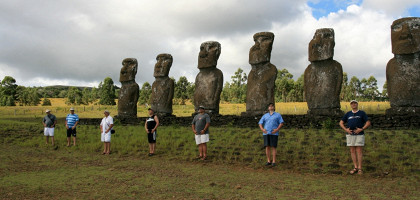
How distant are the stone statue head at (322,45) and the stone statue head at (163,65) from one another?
269 inches

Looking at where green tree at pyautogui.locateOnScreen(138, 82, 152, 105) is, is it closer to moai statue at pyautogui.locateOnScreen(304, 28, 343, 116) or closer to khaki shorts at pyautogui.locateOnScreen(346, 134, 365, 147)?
moai statue at pyautogui.locateOnScreen(304, 28, 343, 116)

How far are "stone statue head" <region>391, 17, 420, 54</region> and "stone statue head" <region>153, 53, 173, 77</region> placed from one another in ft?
31.1

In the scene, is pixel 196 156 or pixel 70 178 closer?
pixel 70 178

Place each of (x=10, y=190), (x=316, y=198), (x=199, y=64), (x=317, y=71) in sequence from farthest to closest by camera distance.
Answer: (x=199, y=64) < (x=317, y=71) < (x=10, y=190) < (x=316, y=198)

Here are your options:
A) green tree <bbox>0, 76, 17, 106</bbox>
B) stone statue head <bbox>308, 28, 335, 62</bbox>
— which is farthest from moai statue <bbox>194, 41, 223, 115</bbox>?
green tree <bbox>0, 76, 17, 106</bbox>

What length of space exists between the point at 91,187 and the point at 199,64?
31.1ft

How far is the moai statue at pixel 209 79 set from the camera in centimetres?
1409

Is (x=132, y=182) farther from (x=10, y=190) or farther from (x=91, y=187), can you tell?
(x=10, y=190)

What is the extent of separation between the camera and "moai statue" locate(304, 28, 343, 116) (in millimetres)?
11891

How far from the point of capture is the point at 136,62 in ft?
56.2

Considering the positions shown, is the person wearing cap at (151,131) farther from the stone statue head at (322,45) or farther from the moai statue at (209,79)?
the stone statue head at (322,45)

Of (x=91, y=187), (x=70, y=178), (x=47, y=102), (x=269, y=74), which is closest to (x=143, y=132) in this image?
(x=269, y=74)

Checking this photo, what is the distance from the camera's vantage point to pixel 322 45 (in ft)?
39.4

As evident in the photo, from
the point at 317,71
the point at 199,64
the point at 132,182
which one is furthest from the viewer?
the point at 199,64
